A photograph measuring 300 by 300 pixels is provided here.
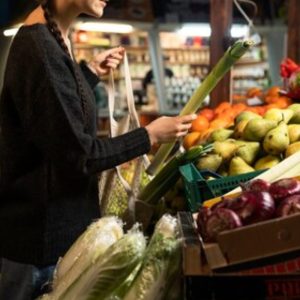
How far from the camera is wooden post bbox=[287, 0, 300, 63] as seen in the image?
13.8 ft

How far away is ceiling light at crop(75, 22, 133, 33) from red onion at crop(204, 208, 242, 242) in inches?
333

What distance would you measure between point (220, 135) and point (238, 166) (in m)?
0.33

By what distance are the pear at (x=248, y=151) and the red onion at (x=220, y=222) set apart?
96cm

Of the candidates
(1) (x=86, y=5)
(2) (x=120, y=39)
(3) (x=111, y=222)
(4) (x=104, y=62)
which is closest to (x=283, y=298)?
(3) (x=111, y=222)

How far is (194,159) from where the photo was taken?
2.20 m

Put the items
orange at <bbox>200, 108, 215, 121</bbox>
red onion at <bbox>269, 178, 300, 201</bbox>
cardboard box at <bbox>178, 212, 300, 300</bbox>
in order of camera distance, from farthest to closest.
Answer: orange at <bbox>200, 108, 215, 121</bbox>
red onion at <bbox>269, 178, 300, 201</bbox>
cardboard box at <bbox>178, 212, 300, 300</bbox>

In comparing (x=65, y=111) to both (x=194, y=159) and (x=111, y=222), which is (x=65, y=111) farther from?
(x=194, y=159)

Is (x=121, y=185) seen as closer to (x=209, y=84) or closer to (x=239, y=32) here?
(x=209, y=84)

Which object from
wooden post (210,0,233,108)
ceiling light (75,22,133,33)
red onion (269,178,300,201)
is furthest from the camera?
ceiling light (75,22,133,33)

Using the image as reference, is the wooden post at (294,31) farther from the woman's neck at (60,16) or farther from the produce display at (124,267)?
the produce display at (124,267)

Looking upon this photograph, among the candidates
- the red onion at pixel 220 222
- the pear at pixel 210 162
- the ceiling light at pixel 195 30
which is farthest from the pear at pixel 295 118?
the ceiling light at pixel 195 30

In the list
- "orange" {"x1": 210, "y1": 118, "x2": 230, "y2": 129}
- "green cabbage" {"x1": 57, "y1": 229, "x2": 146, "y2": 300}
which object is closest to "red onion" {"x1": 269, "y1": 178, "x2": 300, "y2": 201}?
"green cabbage" {"x1": 57, "y1": 229, "x2": 146, "y2": 300}

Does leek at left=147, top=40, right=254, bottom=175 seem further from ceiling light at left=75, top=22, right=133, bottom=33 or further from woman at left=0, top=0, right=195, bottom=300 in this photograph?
ceiling light at left=75, top=22, right=133, bottom=33

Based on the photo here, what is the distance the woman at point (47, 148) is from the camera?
5.51 ft
